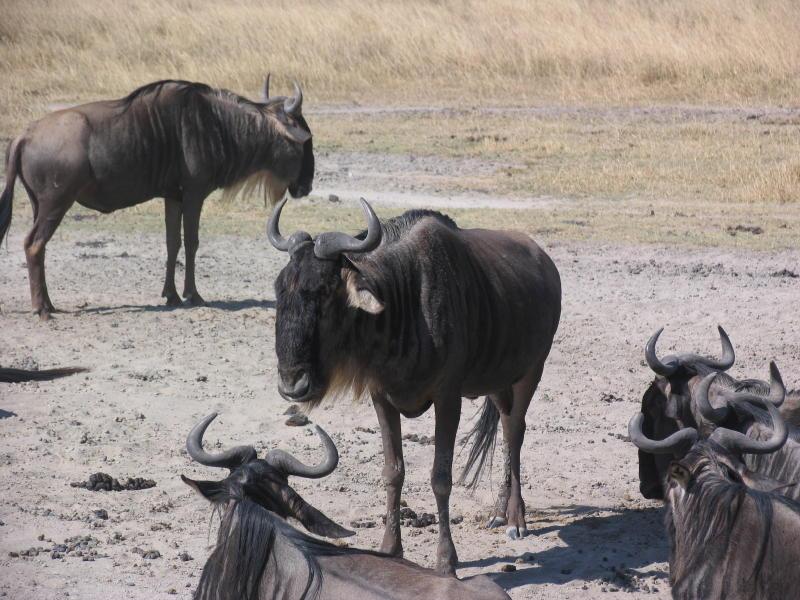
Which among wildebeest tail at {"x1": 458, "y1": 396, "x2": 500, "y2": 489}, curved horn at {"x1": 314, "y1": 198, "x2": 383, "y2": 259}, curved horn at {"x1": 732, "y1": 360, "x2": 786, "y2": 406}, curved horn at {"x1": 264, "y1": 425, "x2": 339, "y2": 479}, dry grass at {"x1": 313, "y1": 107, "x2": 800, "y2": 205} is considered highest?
curved horn at {"x1": 314, "y1": 198, "x2": 383, "y2": 259}

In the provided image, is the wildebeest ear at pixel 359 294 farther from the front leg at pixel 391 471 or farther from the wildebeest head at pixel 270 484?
the wildebeest head at pixel 270 484

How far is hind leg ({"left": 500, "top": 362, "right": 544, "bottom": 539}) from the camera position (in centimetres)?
706

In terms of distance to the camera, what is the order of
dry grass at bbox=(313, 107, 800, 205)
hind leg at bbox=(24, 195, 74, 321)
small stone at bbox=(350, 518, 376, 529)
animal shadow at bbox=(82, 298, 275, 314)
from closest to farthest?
small stone at bbox=(350, 518, 376, 529)
hind leg at bbox=(24, 195, 74, 321)
animal shadow at bbox=(82, 298, 275, 314)
dry grass at bbox=(313, 107, 800, 205)

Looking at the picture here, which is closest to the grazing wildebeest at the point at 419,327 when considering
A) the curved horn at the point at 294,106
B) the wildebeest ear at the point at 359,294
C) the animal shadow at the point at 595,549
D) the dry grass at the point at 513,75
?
the wildebeest ear at the point at 359,294

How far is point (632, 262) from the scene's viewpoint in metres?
12.4

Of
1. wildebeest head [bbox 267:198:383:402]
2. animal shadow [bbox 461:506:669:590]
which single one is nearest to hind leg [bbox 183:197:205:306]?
animal shadow [bbox 461:506:669:590]

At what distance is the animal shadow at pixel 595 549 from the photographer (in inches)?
256

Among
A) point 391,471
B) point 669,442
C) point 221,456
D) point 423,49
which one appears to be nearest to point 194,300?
point 391,471

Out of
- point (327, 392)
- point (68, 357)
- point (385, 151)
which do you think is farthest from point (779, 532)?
point (385, 151)

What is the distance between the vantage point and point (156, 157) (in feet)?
38.3

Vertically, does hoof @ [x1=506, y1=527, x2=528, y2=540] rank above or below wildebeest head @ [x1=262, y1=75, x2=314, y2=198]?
below

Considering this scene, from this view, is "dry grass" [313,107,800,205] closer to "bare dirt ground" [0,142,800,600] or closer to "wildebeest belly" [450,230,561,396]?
"bare dirt ground" [0,142,800,600]

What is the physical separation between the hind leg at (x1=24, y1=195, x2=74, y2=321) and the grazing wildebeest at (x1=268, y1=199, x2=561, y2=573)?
205 inches

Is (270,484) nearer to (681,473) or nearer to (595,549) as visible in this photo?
(681,473)
